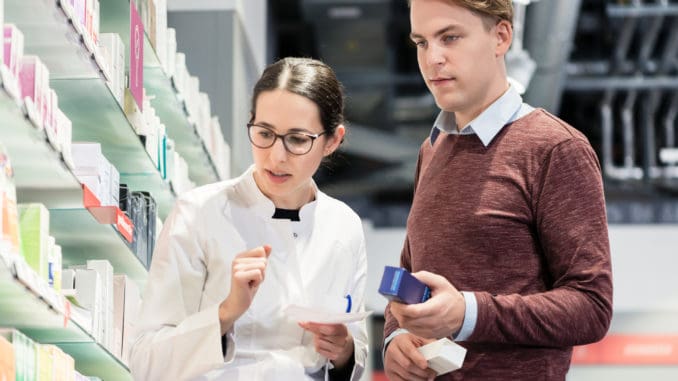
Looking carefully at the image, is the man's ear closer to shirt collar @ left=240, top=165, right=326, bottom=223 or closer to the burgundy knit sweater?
the burgundy knit sweater

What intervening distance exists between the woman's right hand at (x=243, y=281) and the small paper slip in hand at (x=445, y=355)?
0.37 meters

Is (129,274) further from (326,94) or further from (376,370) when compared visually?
(376,370)

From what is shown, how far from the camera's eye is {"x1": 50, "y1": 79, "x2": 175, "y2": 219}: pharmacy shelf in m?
3.70

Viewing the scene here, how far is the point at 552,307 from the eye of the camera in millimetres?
2195

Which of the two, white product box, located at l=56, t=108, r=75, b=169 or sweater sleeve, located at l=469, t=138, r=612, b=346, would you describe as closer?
sweater sleeve, located at l=469, t=138, r=612, b=346

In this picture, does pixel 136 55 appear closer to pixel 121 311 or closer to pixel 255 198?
pixel 121 311

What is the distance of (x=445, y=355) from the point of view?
2221 mm

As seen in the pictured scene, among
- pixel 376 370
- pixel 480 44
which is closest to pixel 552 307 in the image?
pixel 480 44

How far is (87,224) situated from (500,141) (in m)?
1.72

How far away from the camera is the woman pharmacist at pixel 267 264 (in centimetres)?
240

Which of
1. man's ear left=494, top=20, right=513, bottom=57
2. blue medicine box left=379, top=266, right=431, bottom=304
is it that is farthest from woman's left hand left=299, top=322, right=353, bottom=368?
man's ear left=494, top=20, right=513, bottom=57

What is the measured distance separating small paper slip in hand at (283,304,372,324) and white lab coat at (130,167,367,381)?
5.4 inches

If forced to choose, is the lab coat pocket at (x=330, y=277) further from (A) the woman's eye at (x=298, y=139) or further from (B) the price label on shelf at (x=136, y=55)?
(B) the price label on shelf at (x=136, y=55)

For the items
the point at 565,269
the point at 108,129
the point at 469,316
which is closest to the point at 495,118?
the point at 565,269
